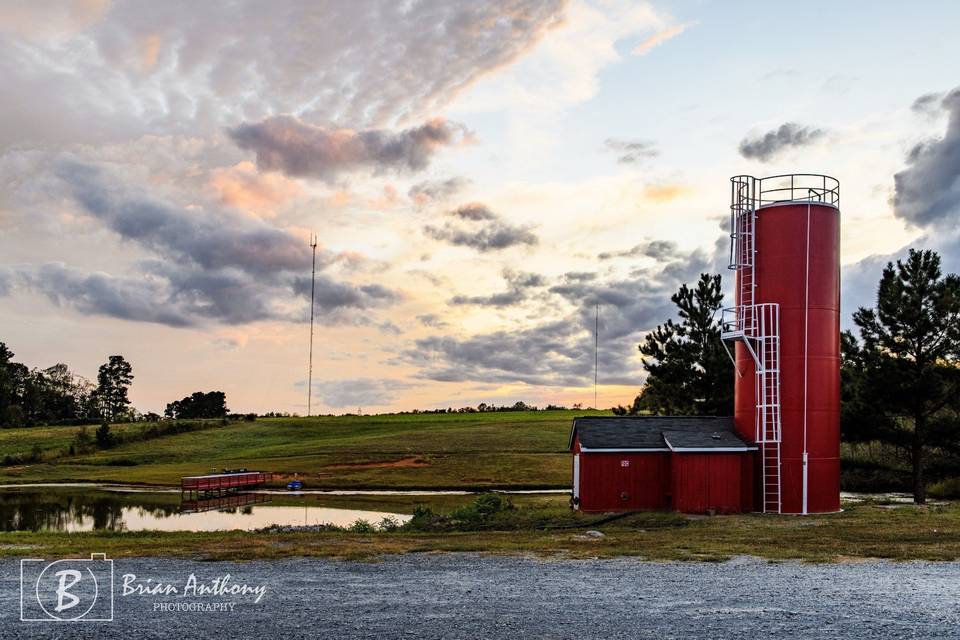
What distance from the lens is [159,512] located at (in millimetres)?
36781

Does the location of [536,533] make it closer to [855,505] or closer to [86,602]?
[86,602]

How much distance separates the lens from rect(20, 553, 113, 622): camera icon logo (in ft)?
41.6

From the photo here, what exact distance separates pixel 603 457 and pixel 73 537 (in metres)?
17.2

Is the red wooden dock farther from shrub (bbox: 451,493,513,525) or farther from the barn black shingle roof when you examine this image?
the barn black shingle roof

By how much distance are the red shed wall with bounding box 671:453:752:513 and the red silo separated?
166 cm

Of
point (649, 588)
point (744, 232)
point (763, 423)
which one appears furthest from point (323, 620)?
point (744, 232)

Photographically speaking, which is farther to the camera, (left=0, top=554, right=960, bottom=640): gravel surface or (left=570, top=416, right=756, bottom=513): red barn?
(left=570, top=416, right=756, bottom=513): red barn

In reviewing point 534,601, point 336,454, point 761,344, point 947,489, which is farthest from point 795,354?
point 336,454

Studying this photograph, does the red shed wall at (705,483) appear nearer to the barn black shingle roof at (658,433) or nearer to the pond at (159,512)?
the barn black shingle roof at (658,433)

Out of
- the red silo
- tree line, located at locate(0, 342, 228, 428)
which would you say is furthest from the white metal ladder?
tree line, located at locate(0, 342, 228, 428)

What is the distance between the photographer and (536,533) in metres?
24.1

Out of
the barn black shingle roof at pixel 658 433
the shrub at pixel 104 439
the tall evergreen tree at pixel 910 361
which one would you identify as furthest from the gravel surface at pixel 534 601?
the shrub at pixel 104 439

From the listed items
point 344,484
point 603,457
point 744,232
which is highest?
point 744,232

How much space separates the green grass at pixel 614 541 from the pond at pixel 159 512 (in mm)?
6703
